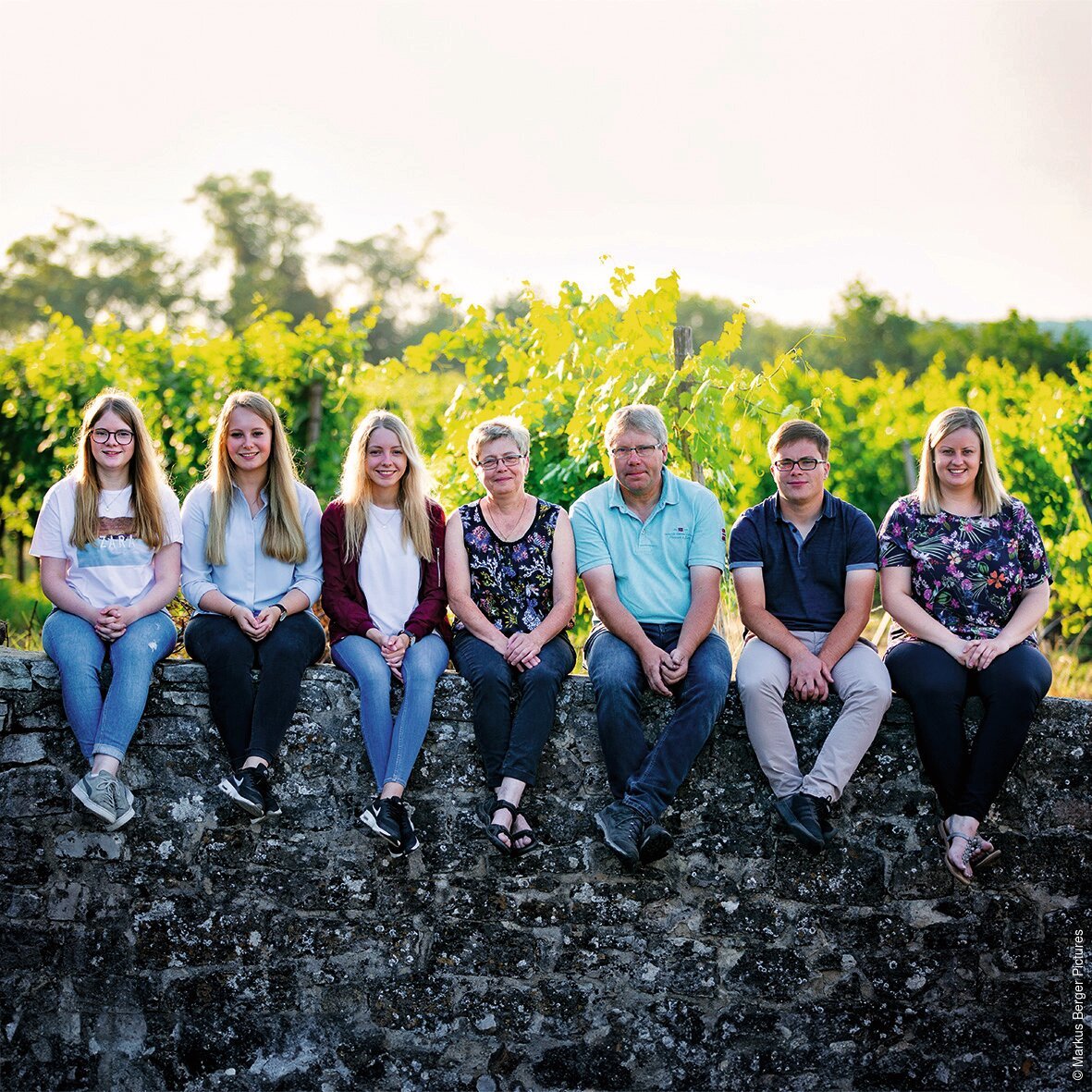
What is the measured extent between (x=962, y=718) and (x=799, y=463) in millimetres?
1009

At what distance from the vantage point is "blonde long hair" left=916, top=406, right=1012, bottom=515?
3906mm

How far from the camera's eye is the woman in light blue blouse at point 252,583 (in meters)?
3.64

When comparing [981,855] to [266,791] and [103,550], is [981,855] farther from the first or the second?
[103,550]

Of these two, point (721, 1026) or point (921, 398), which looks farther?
point (921, 398)

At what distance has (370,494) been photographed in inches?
161

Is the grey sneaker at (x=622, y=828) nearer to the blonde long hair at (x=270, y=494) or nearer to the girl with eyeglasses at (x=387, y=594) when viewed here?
the girl with eyeglasses at (x=387, y=594)

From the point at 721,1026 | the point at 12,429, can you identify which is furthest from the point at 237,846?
the point at 12,429

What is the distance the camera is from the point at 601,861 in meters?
3.65

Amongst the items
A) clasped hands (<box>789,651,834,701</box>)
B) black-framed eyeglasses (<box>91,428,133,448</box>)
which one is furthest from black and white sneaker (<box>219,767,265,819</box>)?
clasped hands (<box>789,651,834,701</box>)

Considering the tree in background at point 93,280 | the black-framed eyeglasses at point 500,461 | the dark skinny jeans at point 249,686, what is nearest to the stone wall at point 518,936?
the dark skinny jeans at point 249,686

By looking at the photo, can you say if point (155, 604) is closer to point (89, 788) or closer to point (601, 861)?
point (89, 788)

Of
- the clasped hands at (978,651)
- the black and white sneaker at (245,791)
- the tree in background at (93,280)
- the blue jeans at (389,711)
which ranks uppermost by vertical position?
the tree in background at (93,280)

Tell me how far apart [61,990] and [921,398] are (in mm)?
10435

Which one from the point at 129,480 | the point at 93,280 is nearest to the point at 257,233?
the point at 93,280
